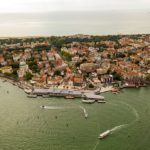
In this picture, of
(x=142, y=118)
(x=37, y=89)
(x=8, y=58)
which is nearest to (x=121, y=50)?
(x=8, y=58)

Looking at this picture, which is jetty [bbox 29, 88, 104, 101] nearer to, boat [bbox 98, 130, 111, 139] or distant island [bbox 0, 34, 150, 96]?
distant island [bbox 0, 34, 150, 96]

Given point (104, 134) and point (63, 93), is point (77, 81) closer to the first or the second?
point (63, 93)

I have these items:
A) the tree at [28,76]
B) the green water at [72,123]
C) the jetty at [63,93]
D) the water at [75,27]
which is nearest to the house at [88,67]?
the tree at [28,76]

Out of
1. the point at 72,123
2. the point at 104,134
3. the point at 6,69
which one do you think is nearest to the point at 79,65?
the point at 6,69

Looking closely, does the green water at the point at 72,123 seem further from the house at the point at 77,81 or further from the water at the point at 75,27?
the water at the point at 75,27

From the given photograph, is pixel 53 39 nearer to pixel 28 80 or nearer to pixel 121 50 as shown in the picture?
pixel 121 50

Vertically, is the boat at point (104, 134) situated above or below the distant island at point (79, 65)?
below
